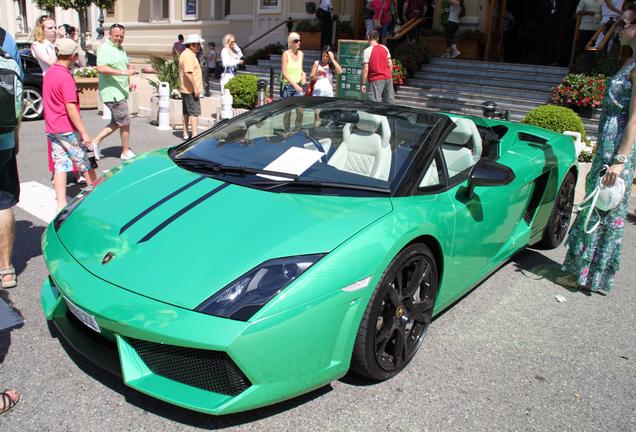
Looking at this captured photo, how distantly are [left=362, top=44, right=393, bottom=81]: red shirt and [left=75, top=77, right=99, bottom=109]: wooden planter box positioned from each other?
6582 mm

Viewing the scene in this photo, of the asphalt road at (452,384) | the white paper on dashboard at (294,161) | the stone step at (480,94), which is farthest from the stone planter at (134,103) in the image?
the white paper on dashboard at (294,161)

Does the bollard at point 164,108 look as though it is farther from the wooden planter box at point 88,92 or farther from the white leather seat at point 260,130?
the white leather seat at point 260,130

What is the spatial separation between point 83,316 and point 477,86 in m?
11.1

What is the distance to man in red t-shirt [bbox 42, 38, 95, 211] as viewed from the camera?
5062mm

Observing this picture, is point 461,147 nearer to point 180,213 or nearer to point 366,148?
point 366,148

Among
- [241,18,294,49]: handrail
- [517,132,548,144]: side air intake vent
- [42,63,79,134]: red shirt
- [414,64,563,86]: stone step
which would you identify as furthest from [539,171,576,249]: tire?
[241,18,294,49]: handrail

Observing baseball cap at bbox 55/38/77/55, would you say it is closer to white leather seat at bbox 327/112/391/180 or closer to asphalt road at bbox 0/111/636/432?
asphalt road at bbox 0/111/636/432

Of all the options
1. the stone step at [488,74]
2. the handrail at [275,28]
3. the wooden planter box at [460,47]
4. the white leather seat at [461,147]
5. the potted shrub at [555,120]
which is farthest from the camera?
the handrail at [275,28]

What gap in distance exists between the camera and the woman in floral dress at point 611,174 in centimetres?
381

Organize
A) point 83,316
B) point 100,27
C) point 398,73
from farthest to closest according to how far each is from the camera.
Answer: point 100,27 < point 398,73 < point 83,316

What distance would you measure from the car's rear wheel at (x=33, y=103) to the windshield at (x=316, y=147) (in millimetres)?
8449

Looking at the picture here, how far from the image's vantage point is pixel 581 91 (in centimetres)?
998

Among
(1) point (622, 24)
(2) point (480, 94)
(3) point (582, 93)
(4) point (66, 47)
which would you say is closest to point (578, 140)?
(3) point (582, 93)

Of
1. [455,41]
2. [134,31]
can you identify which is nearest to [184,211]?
[455,41]
